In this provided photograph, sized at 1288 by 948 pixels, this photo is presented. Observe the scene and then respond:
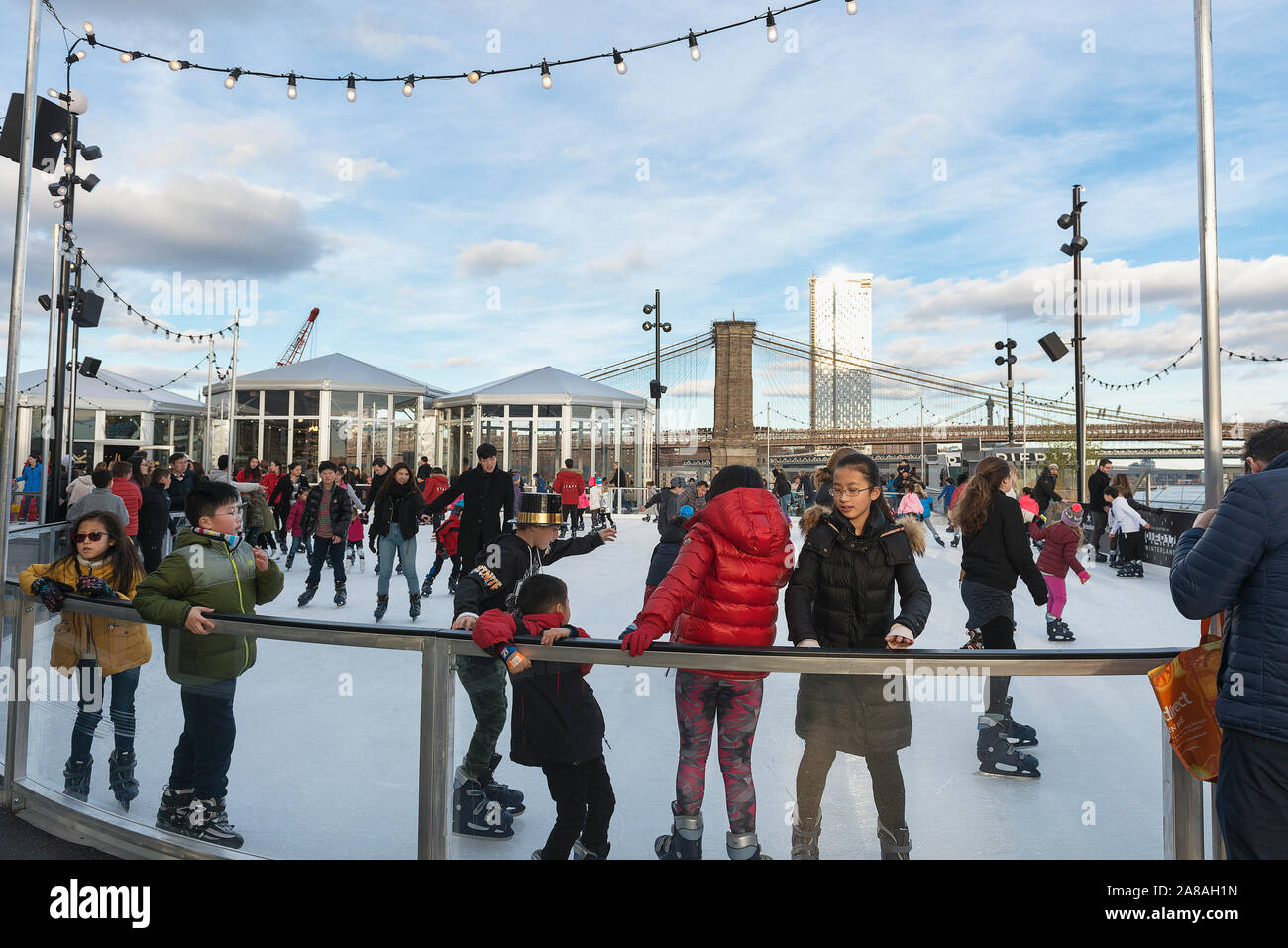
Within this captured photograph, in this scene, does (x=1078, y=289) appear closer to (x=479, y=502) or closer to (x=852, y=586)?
(x=479, y=502)

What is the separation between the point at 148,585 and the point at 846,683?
2081 mm

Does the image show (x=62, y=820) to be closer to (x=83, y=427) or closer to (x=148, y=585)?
(x=148, y=585)

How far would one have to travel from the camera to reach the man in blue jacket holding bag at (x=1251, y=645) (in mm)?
1618

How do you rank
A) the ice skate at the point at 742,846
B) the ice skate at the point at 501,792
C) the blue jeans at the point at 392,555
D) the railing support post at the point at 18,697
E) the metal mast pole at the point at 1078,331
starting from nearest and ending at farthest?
the ice skate at the point at 742,846 < the ice skate at the point at 501,792 < the railing support post at the point at 18,697 < the blue jeans at the point at 392,555 < the metal mast pole at the point at 1078,331

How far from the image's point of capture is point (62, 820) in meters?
2.67

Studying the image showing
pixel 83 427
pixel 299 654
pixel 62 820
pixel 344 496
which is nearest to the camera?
pixel 299 654

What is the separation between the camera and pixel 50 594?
273 centimetres

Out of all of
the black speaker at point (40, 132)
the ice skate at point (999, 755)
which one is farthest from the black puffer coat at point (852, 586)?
the black speaker at point (40, 132)

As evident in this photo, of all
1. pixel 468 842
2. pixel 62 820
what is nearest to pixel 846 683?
pixel 468 842

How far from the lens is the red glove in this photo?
195 centimetres

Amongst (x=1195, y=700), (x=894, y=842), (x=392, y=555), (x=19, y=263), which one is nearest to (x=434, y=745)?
(x=894, y=842)

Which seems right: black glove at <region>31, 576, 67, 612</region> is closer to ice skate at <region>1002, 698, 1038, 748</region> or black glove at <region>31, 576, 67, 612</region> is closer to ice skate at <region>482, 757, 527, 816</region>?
ice skate at <region>482, 757, 527, 816</region>

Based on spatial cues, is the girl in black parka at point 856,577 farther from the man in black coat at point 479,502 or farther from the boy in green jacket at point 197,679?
the man in black coat at point 479,502

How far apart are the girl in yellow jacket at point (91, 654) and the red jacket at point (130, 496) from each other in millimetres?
5215
